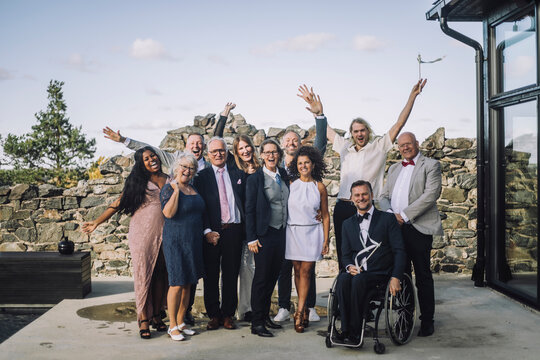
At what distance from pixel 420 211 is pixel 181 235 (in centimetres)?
196

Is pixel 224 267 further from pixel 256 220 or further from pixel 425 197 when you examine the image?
pixel 425 197

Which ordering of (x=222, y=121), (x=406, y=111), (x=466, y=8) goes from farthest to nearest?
(x=466, y=8), (x=222, y=121), (x=406, y=111)

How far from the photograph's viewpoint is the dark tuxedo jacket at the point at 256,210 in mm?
4750

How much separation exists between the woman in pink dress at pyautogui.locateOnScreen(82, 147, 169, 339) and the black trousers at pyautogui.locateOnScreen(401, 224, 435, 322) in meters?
2.11

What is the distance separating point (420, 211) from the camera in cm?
464

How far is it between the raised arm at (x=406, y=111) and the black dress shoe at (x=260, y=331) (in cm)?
199

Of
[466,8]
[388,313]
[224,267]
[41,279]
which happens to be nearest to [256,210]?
[224,267]

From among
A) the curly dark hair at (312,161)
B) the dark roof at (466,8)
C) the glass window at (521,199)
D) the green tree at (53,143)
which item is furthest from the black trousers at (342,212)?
the green tree at (53,143)

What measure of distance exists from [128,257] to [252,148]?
3.86 metres

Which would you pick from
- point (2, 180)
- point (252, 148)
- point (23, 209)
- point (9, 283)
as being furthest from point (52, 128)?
point (252, 148)

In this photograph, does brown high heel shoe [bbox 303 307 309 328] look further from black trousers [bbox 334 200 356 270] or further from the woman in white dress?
black trousers [bbox 334 200 356 270]

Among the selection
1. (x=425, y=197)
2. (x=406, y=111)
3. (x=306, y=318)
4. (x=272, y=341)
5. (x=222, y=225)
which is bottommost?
(x=272, y=341)

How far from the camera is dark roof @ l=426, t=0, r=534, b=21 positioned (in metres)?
6.10

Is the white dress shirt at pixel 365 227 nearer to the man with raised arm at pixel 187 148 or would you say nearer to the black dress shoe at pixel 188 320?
the man with raised arm at pixel 187 148
